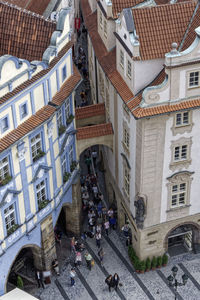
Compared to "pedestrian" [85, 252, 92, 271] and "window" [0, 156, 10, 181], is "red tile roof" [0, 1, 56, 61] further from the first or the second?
"pedestrian" [85, 252, 92, 271]

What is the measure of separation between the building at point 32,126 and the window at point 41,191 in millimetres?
39

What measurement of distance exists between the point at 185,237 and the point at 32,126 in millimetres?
20097

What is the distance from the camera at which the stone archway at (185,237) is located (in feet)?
173

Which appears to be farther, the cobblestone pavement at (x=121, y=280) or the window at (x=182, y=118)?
the cobblestone pavement at (x=121, y=280)

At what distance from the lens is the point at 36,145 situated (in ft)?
147

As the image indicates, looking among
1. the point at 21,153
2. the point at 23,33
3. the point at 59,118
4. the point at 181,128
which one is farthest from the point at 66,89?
the point at 181,128

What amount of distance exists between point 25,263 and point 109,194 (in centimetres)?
1124

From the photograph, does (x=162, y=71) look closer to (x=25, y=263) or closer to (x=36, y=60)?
(x=36, y=60)

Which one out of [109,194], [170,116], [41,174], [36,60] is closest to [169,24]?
[170,116]

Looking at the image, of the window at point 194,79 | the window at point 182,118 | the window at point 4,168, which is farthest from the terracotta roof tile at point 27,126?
the window at point 194,79

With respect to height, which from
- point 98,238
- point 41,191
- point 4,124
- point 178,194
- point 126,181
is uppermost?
point 4,124

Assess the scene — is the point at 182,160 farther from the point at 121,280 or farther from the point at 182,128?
the point at 121,280

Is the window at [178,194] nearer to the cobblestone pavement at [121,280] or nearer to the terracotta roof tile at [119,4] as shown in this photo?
the cobblestone pavement at [121,280]

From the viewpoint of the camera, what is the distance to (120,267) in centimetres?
5294
